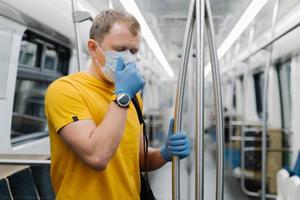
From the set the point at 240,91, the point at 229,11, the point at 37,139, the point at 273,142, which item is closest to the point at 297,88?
the point at 273,142

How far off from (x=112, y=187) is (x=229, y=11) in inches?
54.9

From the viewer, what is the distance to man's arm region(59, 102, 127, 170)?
3.78ft

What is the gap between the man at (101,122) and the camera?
1172mm

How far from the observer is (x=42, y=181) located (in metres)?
2.57

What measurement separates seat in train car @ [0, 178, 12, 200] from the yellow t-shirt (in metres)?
0.90

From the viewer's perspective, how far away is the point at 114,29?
4.20 feet

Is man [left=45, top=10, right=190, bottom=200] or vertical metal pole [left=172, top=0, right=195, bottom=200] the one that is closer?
man [left=45, top=10, right=190, bottom=200]

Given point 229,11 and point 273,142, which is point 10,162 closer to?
point 229,11

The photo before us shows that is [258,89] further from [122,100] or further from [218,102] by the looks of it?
[122,100]

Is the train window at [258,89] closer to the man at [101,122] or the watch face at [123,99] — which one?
the man at [101,122]

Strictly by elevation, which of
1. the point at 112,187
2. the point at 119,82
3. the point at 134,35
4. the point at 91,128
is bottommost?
the point at 112,187

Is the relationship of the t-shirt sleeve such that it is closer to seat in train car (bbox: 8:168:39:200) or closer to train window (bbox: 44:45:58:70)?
seat in train car (bbox: 8:168:39:200)

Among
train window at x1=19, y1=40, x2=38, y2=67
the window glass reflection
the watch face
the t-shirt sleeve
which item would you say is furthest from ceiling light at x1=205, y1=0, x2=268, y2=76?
the window glass reflection

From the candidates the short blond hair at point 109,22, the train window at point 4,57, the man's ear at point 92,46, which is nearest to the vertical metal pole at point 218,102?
the short blond hair at point 109,22
